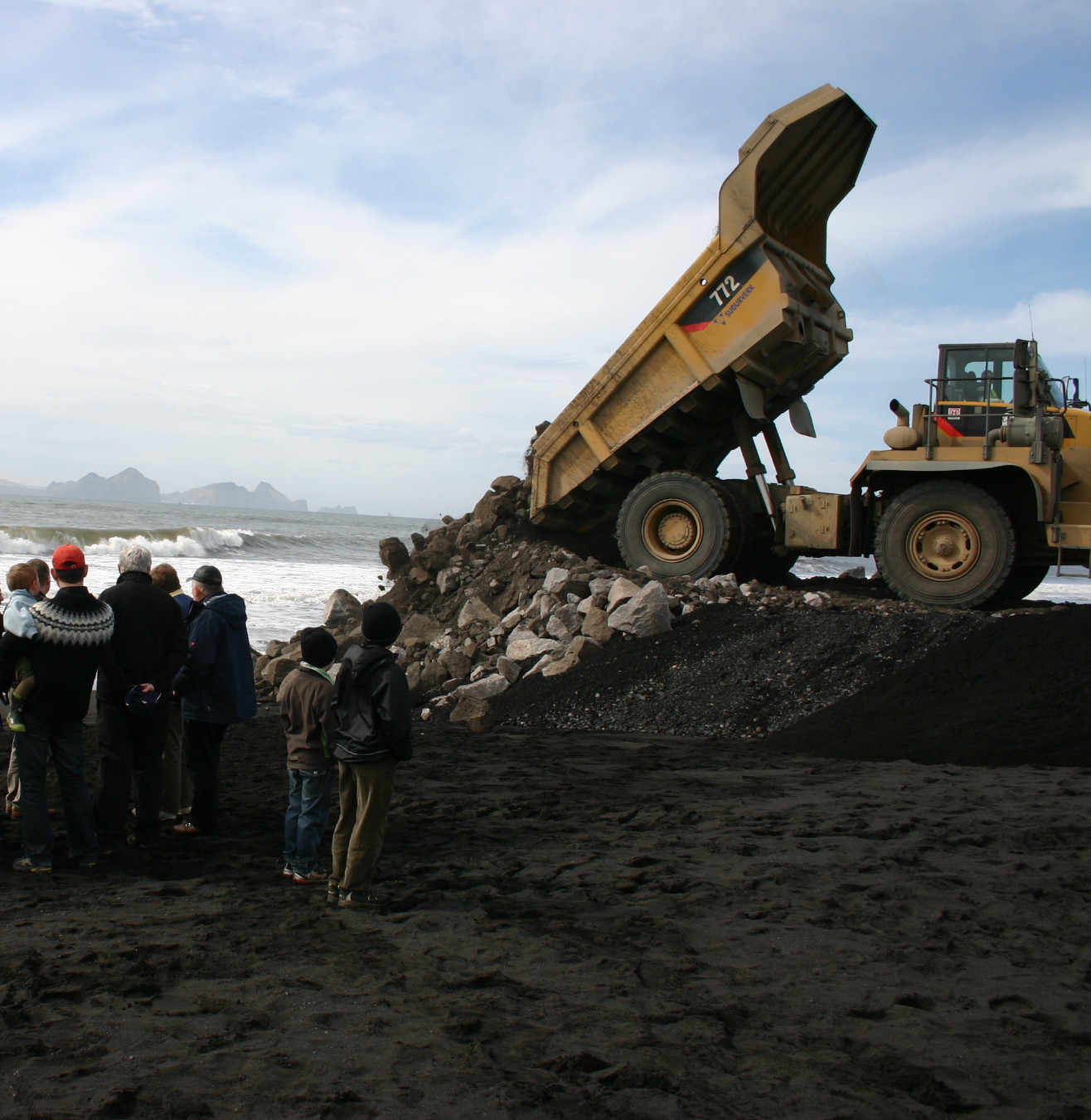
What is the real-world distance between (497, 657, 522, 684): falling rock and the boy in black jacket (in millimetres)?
5679

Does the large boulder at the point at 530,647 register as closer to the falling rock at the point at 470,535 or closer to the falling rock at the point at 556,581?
the falling rock at the point at 556,581

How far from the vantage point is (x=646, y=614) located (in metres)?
9.88

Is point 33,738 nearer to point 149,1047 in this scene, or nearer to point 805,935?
point 149,1047

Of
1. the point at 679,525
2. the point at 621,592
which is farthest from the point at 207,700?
the point at 679,525

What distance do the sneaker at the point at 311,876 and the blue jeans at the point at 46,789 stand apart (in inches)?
40.8

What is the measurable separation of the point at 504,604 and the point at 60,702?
7.14 meters

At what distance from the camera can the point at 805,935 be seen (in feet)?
13.1

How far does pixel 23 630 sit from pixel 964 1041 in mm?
4050

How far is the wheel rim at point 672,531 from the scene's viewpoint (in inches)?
446

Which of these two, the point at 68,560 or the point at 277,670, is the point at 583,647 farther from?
the point at 68,560

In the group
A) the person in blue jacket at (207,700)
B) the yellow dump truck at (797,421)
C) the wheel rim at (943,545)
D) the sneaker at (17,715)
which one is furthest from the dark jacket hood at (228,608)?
the wheel rim at (943,545)

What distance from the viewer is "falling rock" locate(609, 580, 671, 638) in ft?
32.4

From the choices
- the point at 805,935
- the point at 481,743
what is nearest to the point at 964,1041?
the point at 805,935

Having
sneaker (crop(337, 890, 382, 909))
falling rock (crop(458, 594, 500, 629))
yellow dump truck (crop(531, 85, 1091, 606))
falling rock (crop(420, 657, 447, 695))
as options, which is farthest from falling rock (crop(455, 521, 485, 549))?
sneaker (crop(337, 890, 382, 909))
